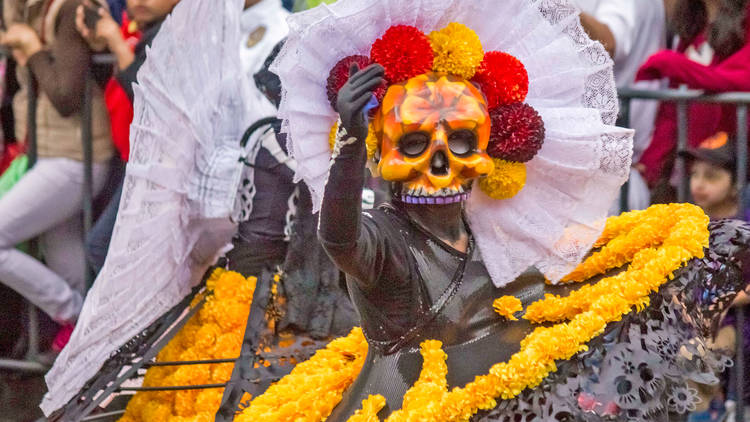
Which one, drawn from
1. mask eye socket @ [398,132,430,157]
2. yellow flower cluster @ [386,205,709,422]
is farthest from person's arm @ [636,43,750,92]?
mask eye socket @ [398,132,430,157]

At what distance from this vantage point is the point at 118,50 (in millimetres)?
3768

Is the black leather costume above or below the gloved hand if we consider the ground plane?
above

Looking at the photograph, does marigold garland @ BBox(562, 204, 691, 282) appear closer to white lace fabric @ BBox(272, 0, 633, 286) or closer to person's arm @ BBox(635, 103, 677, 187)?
white lace fabric @ BBox(272, 0, 633, 286)

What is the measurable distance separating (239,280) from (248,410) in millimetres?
769

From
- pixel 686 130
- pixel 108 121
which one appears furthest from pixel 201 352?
pixel 686 130

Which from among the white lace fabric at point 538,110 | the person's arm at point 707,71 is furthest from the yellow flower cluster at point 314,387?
the person's arm at point 707,71

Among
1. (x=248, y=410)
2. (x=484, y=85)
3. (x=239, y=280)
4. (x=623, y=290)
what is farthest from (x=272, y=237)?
(x=623, y=290)

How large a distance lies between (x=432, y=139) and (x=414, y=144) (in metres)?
0.05

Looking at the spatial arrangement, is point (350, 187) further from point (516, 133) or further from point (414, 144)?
point (516, 133)

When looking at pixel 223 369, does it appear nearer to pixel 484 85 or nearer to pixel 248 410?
pixel 248 410

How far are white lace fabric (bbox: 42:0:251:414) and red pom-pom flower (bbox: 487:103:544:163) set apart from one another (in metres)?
0.94

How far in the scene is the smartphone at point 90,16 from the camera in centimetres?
398

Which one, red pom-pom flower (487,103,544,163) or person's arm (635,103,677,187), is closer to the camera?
red pom-pom flower (487,103,544,163)

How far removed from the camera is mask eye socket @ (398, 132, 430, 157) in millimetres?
2139
